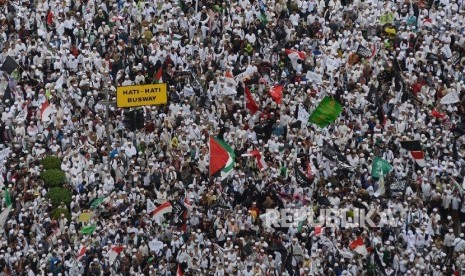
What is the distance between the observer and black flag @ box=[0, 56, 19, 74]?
6184 cm

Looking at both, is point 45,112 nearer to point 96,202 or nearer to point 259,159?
point 96,202

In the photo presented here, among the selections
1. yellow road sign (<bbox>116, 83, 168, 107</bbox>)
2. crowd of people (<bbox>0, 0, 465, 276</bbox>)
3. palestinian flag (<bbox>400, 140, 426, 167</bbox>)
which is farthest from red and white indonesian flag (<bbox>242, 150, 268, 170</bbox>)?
palestinian flag (<bbox>400, 140, 426, 167</bbox>)

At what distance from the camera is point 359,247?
53062 mm

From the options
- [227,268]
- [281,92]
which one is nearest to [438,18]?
[281,92]

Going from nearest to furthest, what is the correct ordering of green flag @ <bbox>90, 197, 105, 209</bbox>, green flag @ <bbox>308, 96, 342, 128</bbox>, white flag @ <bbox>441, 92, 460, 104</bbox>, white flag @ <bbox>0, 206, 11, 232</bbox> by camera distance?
1. white flag @ <bbox>0, 206, 11, 232</bbox>
2. green flag @ <bbox>90, 197, 105, 209</bbox>
3. green flag @ <bbox>308, 96, 342, 128</bbox>
4. white flag @ <bbox>441, 92, 460, 104</bbox>

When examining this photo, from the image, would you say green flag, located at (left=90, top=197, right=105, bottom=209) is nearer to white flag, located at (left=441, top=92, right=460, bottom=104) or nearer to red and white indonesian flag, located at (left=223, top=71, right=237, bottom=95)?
red and white indonesian flag, located at (left=223, top=71, right=237, bottom=95)

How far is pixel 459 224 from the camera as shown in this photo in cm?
5519

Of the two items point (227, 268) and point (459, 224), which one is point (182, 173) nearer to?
point (227, 268)

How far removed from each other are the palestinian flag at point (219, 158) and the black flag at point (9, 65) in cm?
1022

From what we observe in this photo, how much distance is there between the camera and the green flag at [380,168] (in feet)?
184

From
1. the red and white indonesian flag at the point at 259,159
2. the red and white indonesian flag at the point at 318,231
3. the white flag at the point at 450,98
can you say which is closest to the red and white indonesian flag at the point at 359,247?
the red and white indonesian flag at the point at 318,231

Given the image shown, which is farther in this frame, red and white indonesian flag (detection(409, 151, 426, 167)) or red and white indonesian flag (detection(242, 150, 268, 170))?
red and white indonesian flag (detection(409, 151, 426, 167))

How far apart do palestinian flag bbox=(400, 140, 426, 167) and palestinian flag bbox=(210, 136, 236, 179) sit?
6.37 meters

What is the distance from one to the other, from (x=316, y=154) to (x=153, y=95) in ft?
20.4
